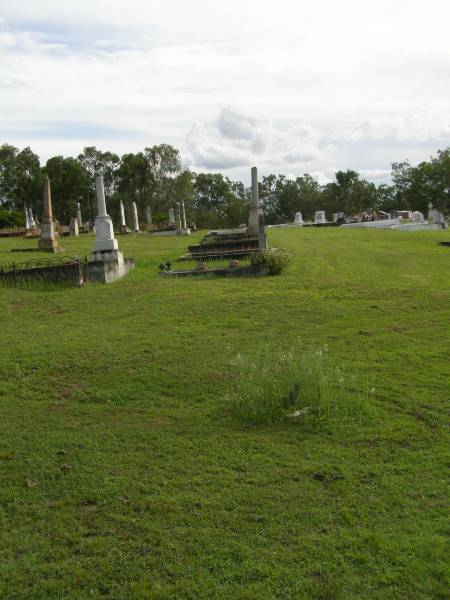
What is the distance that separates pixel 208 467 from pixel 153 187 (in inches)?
2206

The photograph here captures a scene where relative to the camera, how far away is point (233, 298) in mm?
11531

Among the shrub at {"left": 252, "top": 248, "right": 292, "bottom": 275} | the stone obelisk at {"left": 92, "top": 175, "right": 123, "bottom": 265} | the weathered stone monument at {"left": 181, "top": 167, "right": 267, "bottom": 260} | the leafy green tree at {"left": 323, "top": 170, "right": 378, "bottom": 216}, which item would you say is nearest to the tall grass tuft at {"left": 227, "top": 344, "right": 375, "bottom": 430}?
the shrub at {"left": 252, "top": 248, "right": 292, "bottom": 275}

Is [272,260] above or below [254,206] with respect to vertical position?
below

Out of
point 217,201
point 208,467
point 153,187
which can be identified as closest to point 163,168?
point 153,187

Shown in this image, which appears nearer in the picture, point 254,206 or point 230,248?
point 230,248

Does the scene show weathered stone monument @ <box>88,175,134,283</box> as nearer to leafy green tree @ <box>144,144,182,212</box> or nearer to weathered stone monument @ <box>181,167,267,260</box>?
weathered stone monument @ <box>181,167,267,260</box>

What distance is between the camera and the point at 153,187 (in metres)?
58.7

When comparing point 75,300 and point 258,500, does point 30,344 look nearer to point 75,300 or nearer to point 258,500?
A: point 75,300

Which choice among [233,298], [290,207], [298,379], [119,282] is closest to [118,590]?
A: [298,379]

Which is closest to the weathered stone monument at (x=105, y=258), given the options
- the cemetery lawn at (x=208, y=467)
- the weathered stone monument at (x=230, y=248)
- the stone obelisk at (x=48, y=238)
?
the weathered stone monument at (x=230, y=248)

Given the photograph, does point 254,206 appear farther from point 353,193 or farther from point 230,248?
point 353,193

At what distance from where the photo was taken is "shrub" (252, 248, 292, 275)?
560 inches

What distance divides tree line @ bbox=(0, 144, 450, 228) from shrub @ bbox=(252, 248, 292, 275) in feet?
115

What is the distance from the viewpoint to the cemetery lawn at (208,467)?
362 cm
